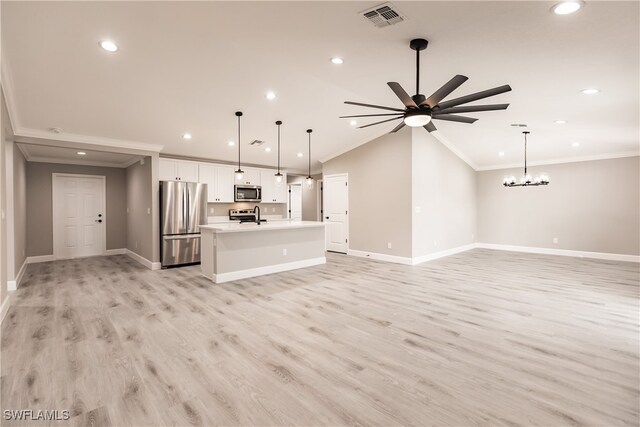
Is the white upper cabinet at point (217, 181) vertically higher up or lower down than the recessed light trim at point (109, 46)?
lower down

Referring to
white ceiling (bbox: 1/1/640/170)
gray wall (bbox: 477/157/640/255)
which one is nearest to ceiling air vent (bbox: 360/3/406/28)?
white ceiling (bbox: 1/1/640/170)

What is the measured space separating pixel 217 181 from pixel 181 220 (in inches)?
61.5

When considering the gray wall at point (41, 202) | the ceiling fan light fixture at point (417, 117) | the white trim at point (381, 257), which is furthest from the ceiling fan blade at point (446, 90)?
the gray wall at point (41, 202)

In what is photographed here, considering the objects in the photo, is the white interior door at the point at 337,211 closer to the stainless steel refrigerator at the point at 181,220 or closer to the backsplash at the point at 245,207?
the backsplash at the point at 245,207

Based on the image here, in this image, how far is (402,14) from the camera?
2523mm

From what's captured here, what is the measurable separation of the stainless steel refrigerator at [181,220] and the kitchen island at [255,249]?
42.7 inches

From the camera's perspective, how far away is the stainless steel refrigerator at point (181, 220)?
20.2 feet

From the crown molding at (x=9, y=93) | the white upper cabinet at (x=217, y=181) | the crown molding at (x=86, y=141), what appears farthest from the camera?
the white upper cabinet at (x=217, y=181)

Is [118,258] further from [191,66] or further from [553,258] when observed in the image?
[553,258]

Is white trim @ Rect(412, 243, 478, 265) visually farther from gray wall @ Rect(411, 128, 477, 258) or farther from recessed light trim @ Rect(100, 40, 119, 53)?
recessed light trim @ Rect(100, 40, 119, 53)

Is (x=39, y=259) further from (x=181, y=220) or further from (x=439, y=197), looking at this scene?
(x=439, y=197)

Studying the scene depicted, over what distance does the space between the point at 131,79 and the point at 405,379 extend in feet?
14.9

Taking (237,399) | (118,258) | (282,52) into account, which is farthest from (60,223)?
(237,399)

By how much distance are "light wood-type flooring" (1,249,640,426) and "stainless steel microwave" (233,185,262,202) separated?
3.39m
